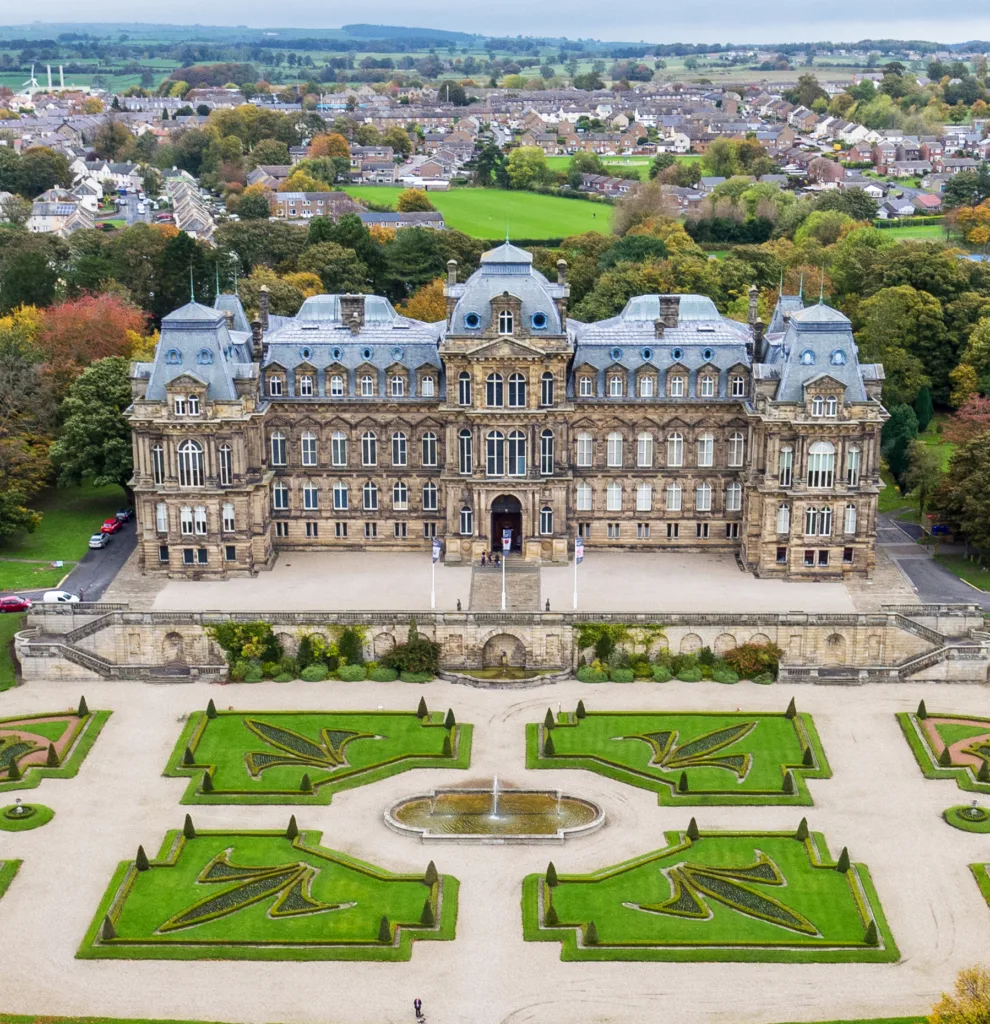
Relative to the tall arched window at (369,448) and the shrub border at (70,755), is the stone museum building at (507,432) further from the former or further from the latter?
the shrub border at (70,755)

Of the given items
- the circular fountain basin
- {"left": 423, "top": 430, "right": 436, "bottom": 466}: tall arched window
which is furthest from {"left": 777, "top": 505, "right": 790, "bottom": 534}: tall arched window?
the circular fountain basin

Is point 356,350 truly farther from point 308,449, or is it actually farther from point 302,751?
point 302,751

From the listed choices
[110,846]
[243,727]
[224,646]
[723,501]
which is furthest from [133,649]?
[723,501]

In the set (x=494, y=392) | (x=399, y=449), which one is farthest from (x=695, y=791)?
(x=399, y=449)

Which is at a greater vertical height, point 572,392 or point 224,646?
point 572,392

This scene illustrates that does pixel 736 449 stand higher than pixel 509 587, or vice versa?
pixel 736 449

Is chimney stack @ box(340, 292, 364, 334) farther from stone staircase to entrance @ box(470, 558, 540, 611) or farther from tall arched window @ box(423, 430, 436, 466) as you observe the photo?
stone staircase to entrance @ box(470, 558, 540, 611)

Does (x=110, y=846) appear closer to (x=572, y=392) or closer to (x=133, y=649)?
(x=133, y=649)
